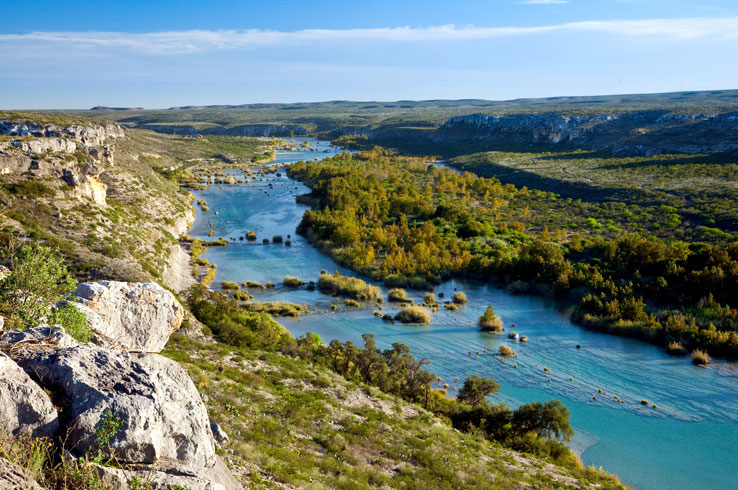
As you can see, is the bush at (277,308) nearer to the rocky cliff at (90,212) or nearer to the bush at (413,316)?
the rocky cliff at (90,212)

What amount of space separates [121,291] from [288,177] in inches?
3881

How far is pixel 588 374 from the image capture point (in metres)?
27.6

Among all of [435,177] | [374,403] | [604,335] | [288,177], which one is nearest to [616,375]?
[604,335]

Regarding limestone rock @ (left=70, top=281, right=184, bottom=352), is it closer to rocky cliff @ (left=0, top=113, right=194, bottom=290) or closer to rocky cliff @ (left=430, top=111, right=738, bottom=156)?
rocky cliff @ (left=0, top=113, right=194, bottom=290)

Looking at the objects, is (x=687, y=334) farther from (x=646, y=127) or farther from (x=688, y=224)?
(x=646, y=127)

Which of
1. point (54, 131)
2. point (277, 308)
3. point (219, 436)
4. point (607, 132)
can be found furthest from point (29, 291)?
point (607, 132)

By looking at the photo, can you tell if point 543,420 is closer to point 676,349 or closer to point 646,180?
point 676,349

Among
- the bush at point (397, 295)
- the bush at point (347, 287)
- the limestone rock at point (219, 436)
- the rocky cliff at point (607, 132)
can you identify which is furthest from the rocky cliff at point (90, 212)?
the rocky cliff at point (607, 132)

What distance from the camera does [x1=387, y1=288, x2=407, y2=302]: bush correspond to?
1552 inches

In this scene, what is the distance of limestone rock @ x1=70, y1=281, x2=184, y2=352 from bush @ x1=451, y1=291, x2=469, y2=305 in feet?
94.2

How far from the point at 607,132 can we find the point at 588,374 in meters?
109

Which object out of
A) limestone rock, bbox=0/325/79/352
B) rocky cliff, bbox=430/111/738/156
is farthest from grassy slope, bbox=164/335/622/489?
rocky cliff, bbox=430/111/738/156

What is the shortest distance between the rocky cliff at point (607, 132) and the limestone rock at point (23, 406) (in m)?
104

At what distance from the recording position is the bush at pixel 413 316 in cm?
3488
